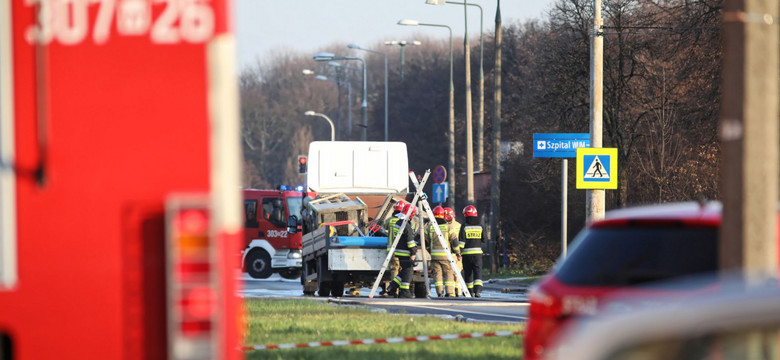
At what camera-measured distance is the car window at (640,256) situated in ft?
22.0

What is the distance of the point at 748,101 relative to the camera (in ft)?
20.1

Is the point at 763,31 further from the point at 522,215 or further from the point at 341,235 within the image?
the point at 522,215

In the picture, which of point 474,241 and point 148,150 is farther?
point 474,241

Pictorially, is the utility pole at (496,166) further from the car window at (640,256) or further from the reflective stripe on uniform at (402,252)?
the car window at (640,256)

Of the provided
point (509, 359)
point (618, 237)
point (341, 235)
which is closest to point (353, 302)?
point (341, 235)

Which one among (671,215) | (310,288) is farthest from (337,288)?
(671,215)

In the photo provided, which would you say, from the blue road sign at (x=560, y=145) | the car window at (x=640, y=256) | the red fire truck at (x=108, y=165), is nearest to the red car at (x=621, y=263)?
the car window at (x=640, y=256)

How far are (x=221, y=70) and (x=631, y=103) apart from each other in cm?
3616

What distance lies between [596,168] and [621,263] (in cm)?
1606

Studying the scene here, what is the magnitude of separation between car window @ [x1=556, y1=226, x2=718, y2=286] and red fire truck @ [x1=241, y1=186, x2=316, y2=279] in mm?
29933

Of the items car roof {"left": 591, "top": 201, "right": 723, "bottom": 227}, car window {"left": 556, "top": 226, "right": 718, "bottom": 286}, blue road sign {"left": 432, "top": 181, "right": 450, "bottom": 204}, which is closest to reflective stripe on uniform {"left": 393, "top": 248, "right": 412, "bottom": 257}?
blue road sign {"left": 432, "top": 181, "right": 450, "bottom": 204}

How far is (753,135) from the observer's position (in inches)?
241

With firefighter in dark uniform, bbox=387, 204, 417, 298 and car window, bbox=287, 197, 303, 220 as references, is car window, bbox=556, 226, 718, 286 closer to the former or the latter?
firefighter in dark uniform, bbox=387, 204, 417, 298

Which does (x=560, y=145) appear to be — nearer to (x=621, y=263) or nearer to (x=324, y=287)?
(x=324, y=287)
